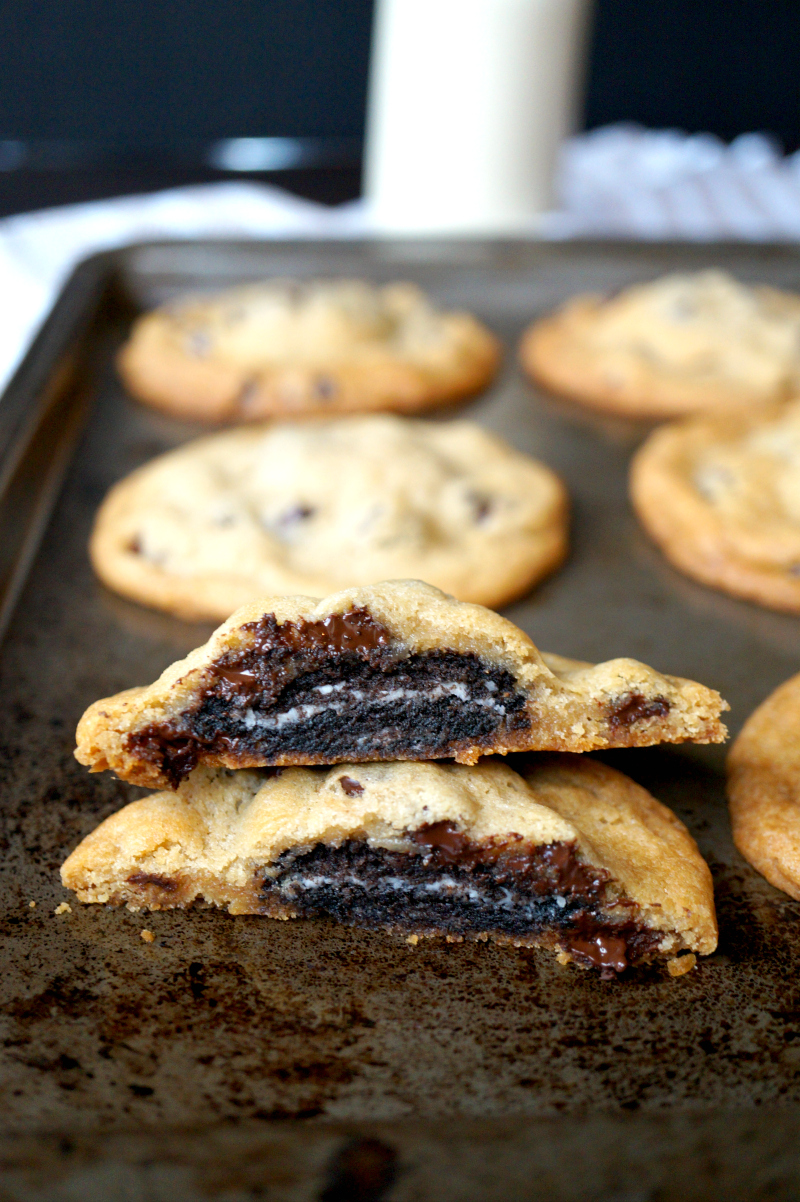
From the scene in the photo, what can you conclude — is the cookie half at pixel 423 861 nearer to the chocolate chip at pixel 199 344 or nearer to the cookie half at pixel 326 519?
the cookie half at pixel 326 519

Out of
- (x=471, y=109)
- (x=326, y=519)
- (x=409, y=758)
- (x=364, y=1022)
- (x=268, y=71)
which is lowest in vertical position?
(x=364, y=1022)

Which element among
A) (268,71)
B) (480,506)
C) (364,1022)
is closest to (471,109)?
(480,506)

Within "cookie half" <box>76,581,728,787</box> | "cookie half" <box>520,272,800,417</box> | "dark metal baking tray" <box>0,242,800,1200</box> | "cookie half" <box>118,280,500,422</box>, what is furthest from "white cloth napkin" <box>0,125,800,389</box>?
"cookie half" <box>76,581,728,787</box>

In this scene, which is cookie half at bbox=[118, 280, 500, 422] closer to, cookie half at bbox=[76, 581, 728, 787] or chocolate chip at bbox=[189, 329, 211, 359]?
chocolate chip at bbox=[189, 329, 211, 359]

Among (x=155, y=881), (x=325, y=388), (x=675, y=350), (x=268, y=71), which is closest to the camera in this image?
(x=155, y=881)

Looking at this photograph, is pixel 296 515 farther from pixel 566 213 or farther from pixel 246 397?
pixel 566 213

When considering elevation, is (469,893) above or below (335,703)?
below

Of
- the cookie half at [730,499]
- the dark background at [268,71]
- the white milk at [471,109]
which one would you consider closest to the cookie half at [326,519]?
the cookie half at [730,499]

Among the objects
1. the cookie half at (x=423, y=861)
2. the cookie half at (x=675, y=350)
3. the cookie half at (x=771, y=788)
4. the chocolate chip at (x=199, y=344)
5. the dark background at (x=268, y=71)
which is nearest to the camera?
the cookie half at (x=423, y=861)
